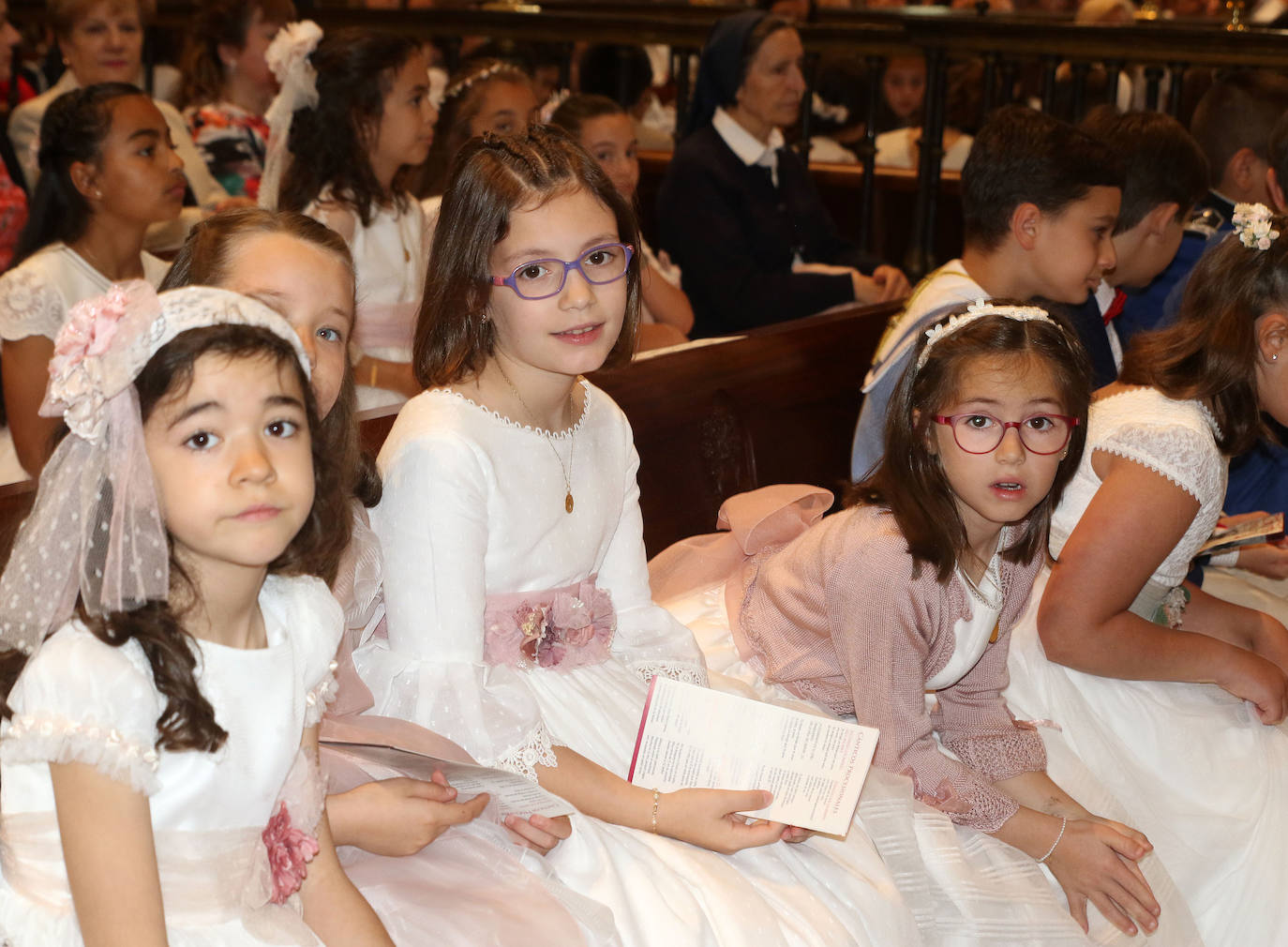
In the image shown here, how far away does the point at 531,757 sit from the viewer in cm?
185

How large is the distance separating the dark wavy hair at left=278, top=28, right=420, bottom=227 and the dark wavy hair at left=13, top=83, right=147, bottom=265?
498 millimetres

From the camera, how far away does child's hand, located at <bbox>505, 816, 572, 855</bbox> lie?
179 centimetres

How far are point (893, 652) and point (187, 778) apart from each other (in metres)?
1.07

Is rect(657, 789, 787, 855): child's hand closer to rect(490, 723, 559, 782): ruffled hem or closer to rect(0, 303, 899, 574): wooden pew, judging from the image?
rect(490, 723, 559, 782): ruffled hem

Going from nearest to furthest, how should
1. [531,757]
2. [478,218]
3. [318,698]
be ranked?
[318,698] → [531,757] → [478,218]

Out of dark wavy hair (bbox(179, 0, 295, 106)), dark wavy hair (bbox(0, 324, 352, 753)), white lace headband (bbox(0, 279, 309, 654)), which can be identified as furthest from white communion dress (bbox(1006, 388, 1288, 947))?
dark wavy hair (bbox(179, 0, 295, 106))

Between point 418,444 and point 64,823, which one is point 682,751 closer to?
point 418,444

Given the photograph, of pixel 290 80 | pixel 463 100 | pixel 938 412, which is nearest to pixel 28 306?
pixel 290 80

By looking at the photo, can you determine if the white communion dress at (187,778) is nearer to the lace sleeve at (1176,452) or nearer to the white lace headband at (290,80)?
the lace sleeve at (1176,452)

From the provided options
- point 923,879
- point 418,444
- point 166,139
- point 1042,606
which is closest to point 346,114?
point 166,139

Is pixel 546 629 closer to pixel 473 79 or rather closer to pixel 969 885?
pixel 969 885

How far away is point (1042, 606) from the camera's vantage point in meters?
2.39

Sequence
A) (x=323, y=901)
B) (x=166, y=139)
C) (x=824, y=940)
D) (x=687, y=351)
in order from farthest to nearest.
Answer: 1. (x=166, y=139)
2. (x=687, y=351)
3. (x=824, y=940)
4. (x=323, y=901)

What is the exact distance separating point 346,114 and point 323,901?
8.73 ft
